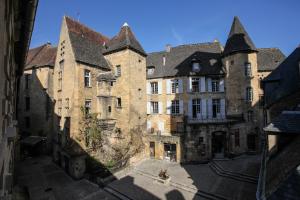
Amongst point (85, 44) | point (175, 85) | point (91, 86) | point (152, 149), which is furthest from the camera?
point (175, 85)

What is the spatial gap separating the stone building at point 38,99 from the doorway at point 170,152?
45.3 ft

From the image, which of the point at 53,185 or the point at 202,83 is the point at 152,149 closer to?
the point at 202,83

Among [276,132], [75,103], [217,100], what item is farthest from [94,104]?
[276,132]

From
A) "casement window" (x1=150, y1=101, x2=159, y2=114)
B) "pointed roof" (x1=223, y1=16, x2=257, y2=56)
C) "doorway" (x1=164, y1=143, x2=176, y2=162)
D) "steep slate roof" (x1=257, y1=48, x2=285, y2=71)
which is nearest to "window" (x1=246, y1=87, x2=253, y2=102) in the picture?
"steep slate roof" (x1=257, y1=48, x2=285, y2=71)

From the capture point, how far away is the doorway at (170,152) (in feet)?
73.6

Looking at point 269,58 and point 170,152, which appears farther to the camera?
point 269,58

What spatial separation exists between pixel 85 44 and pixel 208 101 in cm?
1559

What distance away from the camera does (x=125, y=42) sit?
22203 millimetres

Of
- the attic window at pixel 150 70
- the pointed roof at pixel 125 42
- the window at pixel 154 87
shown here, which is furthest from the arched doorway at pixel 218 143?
the pointed roof at pixel 125 42

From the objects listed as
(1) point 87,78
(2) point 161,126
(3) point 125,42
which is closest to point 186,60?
(3) point 125,42

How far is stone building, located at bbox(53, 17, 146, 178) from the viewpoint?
18781 mm

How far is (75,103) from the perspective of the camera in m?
18.7

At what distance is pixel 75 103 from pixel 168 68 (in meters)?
13.0

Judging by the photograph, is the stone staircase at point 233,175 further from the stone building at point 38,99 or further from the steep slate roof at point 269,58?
the stone building at point 38,99
